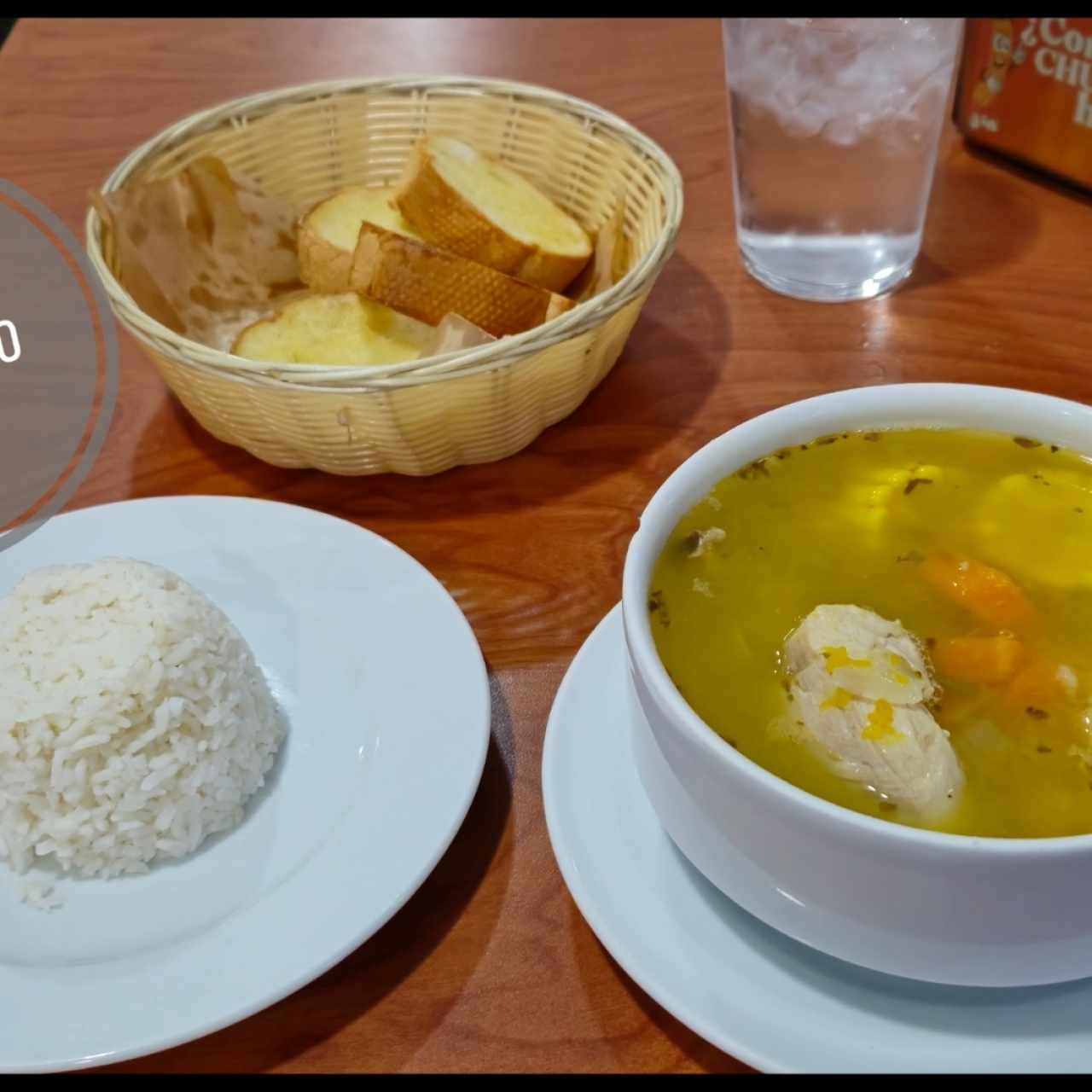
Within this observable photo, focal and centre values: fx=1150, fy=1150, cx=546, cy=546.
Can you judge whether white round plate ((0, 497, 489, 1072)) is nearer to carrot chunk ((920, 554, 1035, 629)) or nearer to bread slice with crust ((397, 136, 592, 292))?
carrot chunk ((920, 554, 1035, 629))

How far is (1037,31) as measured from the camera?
1.37 meters

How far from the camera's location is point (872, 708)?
2.06ft

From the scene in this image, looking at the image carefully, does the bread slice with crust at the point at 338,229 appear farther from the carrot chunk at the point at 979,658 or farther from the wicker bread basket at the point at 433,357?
the carrot chunk at the point at 979,658

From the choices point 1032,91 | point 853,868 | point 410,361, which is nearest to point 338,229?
point 410,361

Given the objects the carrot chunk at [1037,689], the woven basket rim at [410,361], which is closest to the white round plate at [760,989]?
the carrot chunk at [1037,689]

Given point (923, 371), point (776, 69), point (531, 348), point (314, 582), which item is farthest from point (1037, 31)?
Result: point (314, 582)

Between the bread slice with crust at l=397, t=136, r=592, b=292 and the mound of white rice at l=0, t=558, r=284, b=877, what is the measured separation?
2.01 ft

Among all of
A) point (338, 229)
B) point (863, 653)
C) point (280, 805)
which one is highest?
point (863, 653)

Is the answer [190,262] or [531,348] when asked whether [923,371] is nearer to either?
[531,348]

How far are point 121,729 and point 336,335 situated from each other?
0.59m

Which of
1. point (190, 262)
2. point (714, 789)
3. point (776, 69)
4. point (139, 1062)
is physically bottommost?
point (139, 1062)

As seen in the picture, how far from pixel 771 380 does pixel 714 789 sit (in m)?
0.75

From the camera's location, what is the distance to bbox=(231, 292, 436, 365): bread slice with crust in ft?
4.18

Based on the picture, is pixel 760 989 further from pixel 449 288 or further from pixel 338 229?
pixel 338 229
